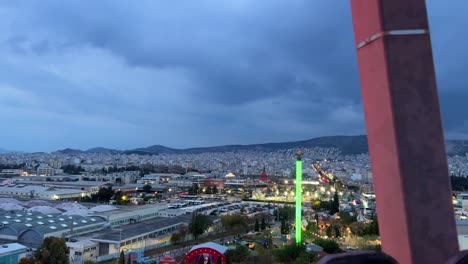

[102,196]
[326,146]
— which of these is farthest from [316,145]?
[102,196]

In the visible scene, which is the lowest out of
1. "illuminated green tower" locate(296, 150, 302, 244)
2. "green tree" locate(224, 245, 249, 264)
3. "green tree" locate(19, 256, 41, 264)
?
"green tree" locate(224, 245, 249, 264)

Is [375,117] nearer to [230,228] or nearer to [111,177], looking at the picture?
[230,228]

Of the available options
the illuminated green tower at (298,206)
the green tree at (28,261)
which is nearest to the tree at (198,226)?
the illuminated green tower at (298,206)

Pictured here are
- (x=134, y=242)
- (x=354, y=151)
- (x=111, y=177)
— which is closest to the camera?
(x=134, y=242)

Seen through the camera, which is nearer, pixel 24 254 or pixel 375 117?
pixel 375 117

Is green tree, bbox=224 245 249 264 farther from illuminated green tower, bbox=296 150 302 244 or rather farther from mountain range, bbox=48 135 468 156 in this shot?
mountain range, bbox=48 135 468 156

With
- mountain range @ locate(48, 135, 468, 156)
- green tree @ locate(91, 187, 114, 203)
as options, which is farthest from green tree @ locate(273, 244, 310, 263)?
mountain range @ locate(48, 135, 468, 156)

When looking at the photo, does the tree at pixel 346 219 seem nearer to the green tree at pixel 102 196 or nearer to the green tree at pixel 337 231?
the green tree at pixel 337 231

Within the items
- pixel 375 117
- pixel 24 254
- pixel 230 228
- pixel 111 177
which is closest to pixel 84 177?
pixel 111 177
